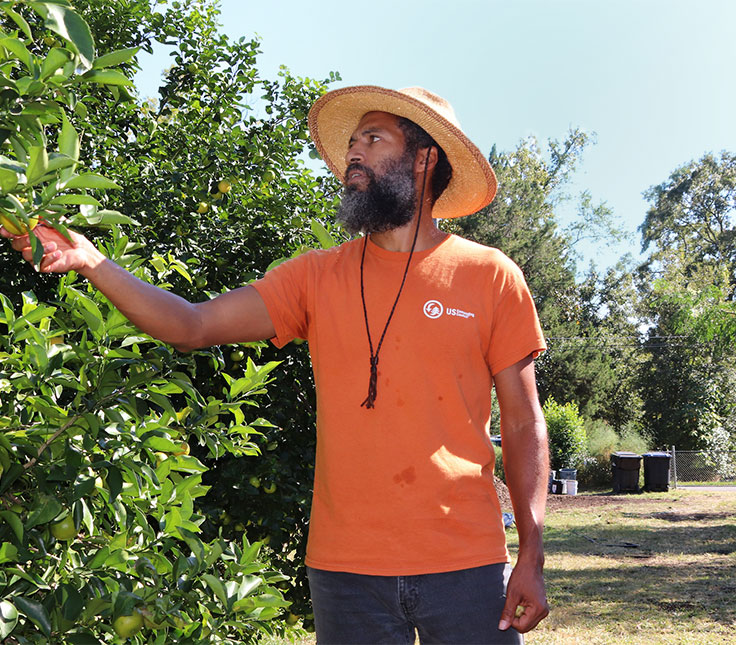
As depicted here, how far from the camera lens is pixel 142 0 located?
4.69 metres

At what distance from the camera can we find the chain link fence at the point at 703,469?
22.4 meters

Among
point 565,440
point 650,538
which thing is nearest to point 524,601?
point 650,538

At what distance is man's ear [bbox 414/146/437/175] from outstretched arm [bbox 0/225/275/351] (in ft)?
2.11

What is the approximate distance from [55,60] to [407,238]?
1079 mm

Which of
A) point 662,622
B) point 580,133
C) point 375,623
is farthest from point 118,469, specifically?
point 580,133

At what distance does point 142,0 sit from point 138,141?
113cm

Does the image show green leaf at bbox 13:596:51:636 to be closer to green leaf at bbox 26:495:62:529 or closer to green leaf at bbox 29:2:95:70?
green leaf at bbox 26:495:62:529

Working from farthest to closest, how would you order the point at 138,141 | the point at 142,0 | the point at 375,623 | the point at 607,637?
1. the point at 607,637
2. the point at 142,0
3. the point at 138,141
4. the point at 375,623

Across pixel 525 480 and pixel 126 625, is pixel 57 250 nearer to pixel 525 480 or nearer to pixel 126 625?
pixel 126 625

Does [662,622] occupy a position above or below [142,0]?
below

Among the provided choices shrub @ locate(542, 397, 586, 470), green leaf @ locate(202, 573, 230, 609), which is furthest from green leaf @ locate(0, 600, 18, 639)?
shrub @ locate(542, 397, 586, 470)

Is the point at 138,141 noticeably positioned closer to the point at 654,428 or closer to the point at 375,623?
the point at 375,623

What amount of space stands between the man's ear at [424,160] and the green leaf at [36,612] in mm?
1518

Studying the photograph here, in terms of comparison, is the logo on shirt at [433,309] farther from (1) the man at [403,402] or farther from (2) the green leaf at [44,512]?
(2) the green leaf at [44,512]
